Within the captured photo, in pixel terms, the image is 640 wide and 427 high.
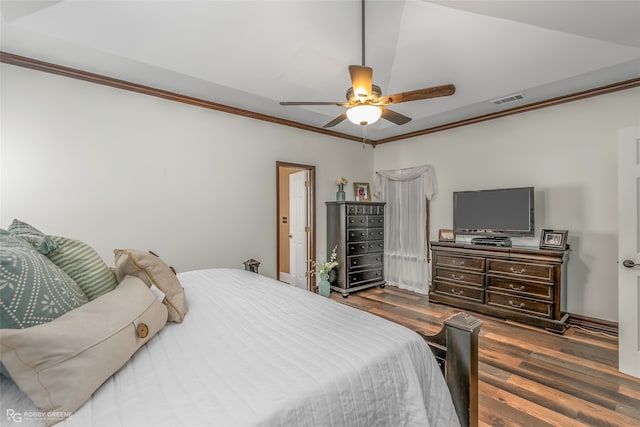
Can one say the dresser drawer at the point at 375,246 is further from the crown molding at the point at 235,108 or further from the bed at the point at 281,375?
the bed at the point at 281,375

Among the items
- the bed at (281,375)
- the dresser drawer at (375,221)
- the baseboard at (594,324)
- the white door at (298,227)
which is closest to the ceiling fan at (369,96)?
the bed at (281,375)

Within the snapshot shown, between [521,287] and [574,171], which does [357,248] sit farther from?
A: [574,171]

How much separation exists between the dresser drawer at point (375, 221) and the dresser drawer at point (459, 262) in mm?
1125

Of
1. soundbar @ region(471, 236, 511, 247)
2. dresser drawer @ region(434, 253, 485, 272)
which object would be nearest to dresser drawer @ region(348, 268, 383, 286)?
dresser drawer @ region(434, 253, 485, 272)

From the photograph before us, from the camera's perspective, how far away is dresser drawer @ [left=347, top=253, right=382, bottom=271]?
4.53m

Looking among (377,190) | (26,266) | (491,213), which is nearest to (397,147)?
(377,190)

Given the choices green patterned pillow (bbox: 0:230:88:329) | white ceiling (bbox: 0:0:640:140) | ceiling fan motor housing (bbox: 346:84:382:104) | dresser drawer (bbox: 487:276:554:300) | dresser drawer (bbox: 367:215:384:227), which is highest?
white ceiling (bbox: 0:0:640:140)

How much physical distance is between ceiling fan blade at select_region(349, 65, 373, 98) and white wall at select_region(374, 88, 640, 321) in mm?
2788

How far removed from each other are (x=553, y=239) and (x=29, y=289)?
171 inches

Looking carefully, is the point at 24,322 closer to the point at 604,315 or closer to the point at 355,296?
the point at 355,296

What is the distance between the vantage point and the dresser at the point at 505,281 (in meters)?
3.15

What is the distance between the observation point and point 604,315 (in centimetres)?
320

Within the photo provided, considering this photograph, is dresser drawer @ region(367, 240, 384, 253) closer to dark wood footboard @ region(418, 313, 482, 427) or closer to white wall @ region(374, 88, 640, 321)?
white wall @ region(374, 88, 640, 321)

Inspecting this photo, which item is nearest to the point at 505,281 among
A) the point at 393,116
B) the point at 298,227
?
the point at 393,116
